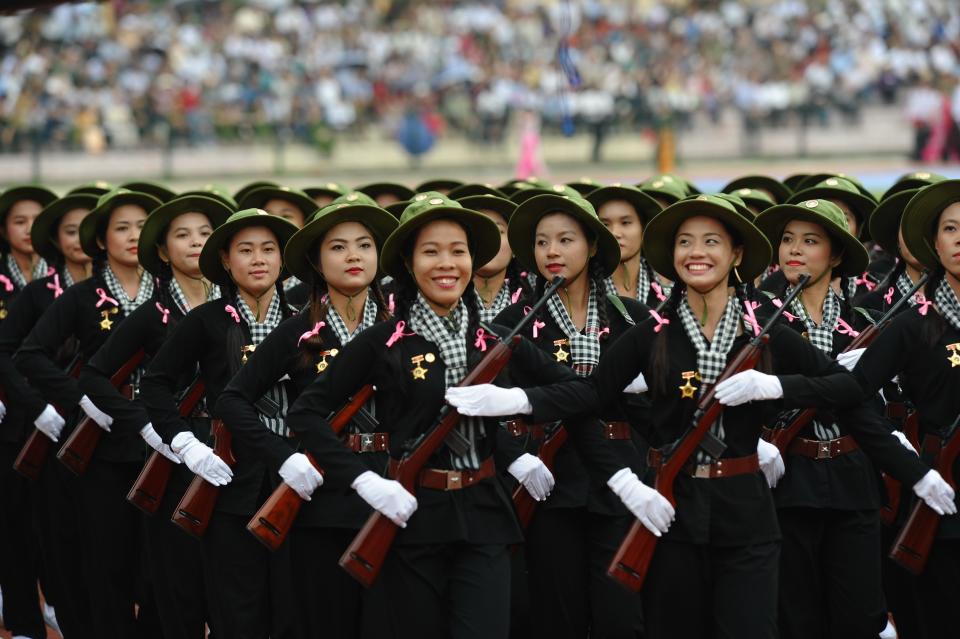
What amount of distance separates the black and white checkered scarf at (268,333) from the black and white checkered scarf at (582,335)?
106cm

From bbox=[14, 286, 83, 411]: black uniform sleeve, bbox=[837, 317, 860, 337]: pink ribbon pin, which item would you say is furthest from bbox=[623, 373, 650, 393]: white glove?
bbox=[14, 286, 83, 411]: black uniform sleeve

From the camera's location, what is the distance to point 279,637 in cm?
593

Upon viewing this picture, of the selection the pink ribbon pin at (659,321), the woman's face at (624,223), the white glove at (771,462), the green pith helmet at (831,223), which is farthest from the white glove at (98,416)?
the green pith helmet at (831,223)

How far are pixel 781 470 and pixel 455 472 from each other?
152 cm

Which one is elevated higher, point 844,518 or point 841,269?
point 841,269

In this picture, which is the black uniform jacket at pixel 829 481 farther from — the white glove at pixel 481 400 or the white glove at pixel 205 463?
the white glove at pixel 205 463

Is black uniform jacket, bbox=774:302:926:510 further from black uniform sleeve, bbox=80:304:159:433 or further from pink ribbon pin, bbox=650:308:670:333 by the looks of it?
black uniform sleeve, bbox=80:304:159:433

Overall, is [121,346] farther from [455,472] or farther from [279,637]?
[455,472]

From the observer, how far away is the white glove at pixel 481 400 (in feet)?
16.4

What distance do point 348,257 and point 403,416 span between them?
84 cm

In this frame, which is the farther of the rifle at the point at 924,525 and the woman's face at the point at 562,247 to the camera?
the woman's face at the point at 562,247

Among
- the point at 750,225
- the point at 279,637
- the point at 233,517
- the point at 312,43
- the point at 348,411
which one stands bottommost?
the point at 279,637

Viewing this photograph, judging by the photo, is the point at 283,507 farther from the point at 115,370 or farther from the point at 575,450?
the point at 115,370

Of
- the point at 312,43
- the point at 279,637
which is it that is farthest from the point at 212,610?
the point at 312,43
